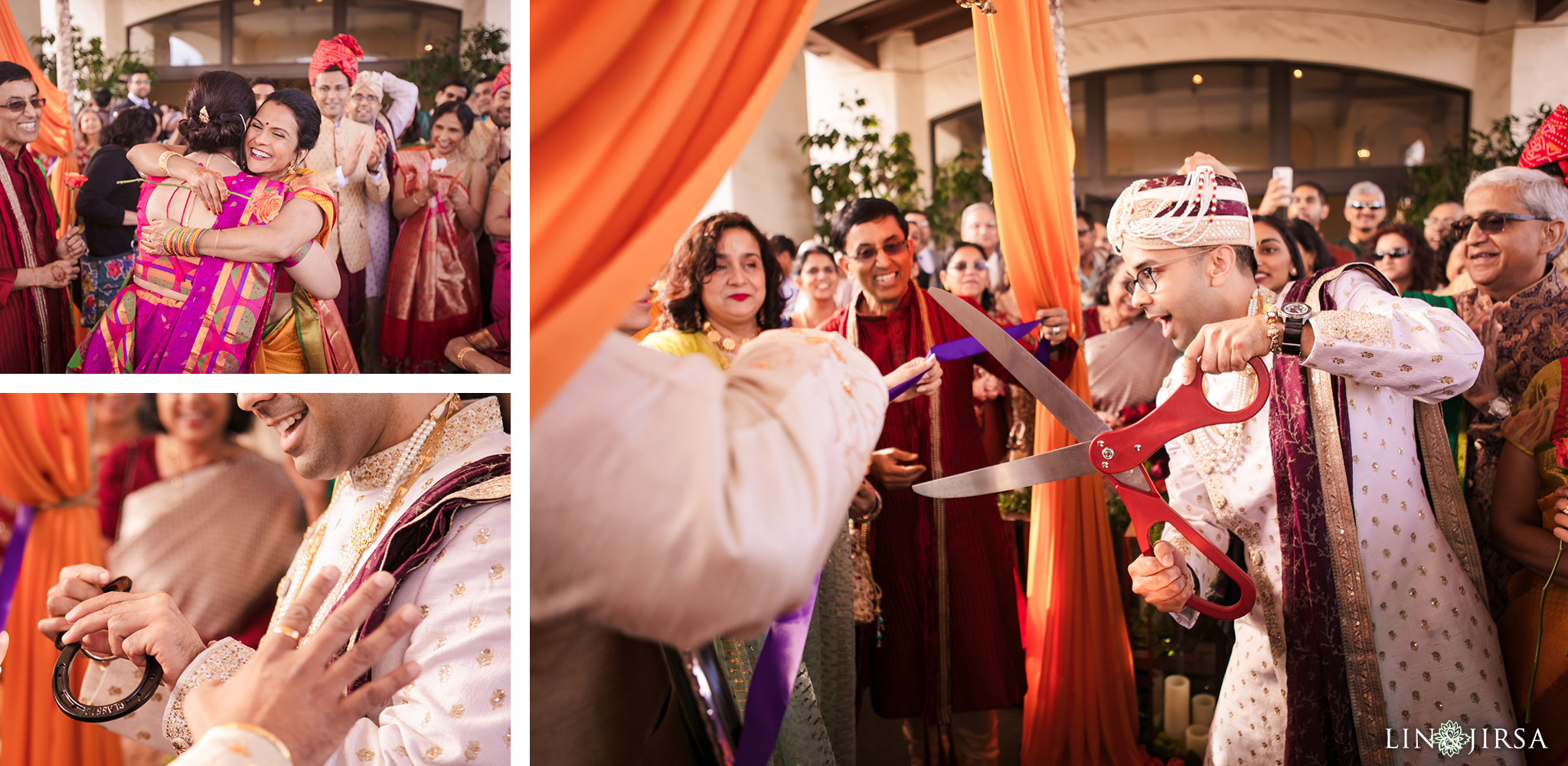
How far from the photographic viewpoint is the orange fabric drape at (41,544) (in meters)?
1.23

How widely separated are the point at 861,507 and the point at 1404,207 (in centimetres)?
549

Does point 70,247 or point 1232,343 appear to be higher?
point 70,247

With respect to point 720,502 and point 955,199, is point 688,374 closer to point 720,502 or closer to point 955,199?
point 720,502

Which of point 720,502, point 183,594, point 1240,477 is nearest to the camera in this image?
point 720,502

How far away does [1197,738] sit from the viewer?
2.12 meters

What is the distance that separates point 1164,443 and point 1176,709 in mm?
1375

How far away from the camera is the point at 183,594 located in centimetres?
122

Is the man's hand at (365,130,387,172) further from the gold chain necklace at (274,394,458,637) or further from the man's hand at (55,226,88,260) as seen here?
the gold chain necklace at (274,394,458,637)

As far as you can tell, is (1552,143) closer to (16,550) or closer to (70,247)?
(16,550)

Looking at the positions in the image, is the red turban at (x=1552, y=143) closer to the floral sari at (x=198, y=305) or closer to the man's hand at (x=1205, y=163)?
the man's hand at (x=1205, y=163)

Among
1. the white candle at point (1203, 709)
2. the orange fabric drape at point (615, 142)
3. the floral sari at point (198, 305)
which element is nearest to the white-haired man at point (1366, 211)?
the white candle at point (1203, 709)

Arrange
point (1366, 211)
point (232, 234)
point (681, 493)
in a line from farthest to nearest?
point (1366, 211) < point (232, 234) < point (681, 493)

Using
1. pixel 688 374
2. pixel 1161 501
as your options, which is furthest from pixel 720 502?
pixel 1161 501

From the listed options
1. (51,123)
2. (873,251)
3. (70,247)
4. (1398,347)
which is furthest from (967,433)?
(51,123)
